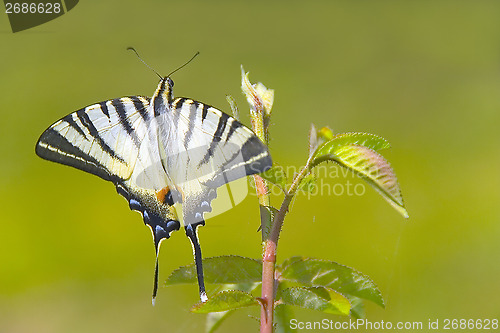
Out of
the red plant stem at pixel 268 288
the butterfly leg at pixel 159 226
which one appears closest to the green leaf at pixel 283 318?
the red plant stem at pixel 268 288

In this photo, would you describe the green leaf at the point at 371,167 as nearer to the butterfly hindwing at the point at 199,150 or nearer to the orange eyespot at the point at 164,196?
the butterfly hindwing at the point at 199,150

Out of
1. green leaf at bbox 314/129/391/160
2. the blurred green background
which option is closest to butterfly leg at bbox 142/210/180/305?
the blurred green background

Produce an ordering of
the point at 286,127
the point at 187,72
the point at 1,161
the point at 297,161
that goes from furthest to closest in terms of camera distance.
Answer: the point at 187,72 < the point at 286,127 < the point at 1,161 < the point at 297,161

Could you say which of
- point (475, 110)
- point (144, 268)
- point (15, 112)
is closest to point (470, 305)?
point (144, 268)

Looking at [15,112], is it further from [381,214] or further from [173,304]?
[381,214]

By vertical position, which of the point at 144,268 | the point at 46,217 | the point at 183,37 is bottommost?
the point at 144,268

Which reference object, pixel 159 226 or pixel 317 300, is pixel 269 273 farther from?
pixel 159 226

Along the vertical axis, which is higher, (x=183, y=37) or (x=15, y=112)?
(x=183, y=37)

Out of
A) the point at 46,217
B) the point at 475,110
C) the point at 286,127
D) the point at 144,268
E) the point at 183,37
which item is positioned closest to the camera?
the point at 144,268
